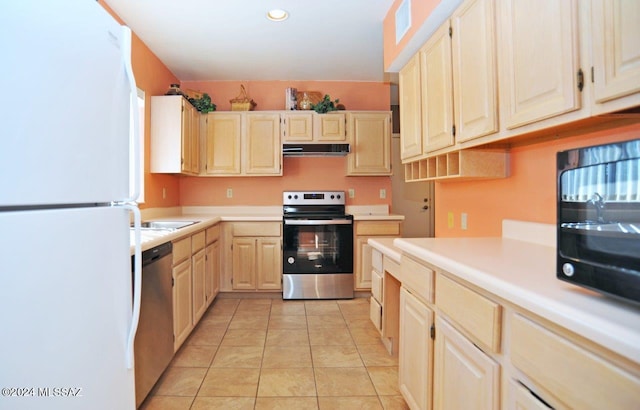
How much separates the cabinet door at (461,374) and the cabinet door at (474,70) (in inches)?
35.3

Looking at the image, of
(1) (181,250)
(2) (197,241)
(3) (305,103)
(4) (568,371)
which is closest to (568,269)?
(4) (568,371)

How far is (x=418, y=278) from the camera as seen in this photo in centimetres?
148

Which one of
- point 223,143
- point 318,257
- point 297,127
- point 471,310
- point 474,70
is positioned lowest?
point 318,257

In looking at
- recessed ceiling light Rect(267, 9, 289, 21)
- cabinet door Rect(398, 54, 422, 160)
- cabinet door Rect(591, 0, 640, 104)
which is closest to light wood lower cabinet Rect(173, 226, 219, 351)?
cabinet door Rect(398, 54, 422, 160)

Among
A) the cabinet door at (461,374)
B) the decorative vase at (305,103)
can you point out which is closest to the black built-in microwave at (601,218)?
the cabinet door at (461,374)

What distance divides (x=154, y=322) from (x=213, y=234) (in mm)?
1577

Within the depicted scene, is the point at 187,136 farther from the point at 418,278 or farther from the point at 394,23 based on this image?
the point at 418,278

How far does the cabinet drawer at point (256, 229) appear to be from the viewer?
12.0ft

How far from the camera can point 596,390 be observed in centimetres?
62

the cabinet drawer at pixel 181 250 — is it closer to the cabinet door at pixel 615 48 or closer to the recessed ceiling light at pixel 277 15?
the recessed ceiling light at pixel 277 15

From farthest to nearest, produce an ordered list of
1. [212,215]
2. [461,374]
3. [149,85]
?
[212,215] < [149,85] < [461,374]

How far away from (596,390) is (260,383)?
6.00 feet

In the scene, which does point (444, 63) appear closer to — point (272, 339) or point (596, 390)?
point (596, 390)

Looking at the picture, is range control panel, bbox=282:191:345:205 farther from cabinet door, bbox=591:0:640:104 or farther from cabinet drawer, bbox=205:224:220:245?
cabinet door, bbox=591:0:640:104
